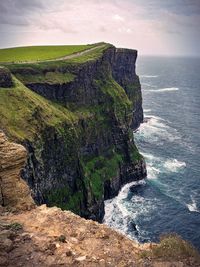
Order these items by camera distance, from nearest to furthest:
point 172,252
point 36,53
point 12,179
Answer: point 172,252
point 12,179
point 36,53

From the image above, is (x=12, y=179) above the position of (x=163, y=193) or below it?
above

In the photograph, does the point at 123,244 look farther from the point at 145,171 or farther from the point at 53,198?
the point at 145,171

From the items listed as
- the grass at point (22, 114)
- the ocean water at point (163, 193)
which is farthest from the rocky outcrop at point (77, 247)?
the ocean water at point (163, 193)

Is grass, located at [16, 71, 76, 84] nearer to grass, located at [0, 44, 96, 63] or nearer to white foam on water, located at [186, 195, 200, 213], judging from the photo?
grass, located at [0, 44, 96, 63]

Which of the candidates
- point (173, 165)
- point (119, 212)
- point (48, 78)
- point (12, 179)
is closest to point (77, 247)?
point (12, 179)

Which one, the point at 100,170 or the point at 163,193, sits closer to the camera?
the point at 163,193

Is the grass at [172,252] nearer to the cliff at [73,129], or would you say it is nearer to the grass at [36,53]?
the cliff at [73,129]

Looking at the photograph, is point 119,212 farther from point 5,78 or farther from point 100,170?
point 5,78
